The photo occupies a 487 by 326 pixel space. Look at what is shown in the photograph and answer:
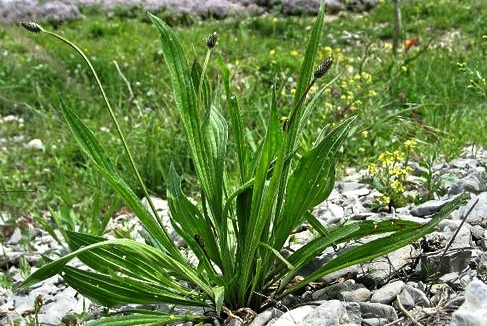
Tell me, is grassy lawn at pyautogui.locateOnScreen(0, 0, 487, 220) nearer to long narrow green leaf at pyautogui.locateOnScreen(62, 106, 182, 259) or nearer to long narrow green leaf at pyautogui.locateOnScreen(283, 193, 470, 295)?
long narrow green leaf at pyautogui.locateOnScreen(62, 106, 182, 259)

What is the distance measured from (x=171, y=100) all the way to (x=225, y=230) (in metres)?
4.34

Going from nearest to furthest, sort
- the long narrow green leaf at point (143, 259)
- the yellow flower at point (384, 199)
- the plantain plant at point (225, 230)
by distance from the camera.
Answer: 1. the long narrow green leaf at point (143, 259)
2. the plantain plant at point (225, 230)
3. the yellow flower at point (384, 199)

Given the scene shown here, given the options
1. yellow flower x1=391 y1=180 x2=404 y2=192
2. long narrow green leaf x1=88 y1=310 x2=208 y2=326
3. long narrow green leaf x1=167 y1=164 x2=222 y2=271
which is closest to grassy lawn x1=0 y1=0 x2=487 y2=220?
yellow flower x1=391 y1=180 x2=404 y2=192

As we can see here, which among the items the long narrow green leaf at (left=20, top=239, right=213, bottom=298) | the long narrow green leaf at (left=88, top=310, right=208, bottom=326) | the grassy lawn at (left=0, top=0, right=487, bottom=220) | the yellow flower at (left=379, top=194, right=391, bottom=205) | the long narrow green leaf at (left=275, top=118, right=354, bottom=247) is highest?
the long narrow green leaf at (left=275, top=118, right=354, bottom=247)

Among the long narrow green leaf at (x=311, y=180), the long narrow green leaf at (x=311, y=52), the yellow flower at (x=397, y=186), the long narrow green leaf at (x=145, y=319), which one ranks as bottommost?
the long narrow green leaf at (x=145, y=319)

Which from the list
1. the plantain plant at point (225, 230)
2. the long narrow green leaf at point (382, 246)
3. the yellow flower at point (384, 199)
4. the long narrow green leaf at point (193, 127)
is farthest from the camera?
the yellow flower at point (384, 199)

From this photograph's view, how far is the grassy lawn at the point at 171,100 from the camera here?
16.2 feet

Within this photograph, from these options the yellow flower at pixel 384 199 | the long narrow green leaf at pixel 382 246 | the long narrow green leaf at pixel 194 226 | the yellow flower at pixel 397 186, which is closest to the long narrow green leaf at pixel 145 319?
the long narrow green leaf at pixel 194 226

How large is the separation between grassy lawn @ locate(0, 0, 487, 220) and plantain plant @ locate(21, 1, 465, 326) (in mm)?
320

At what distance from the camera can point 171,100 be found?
6805 mm

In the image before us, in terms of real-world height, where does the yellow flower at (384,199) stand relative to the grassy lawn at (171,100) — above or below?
above

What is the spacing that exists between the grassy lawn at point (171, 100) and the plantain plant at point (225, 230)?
32 centimetres

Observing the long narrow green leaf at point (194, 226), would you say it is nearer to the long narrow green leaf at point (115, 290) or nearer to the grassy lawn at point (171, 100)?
the long narrow green leaf at point (115, 290)

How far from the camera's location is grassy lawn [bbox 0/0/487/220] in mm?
4949
